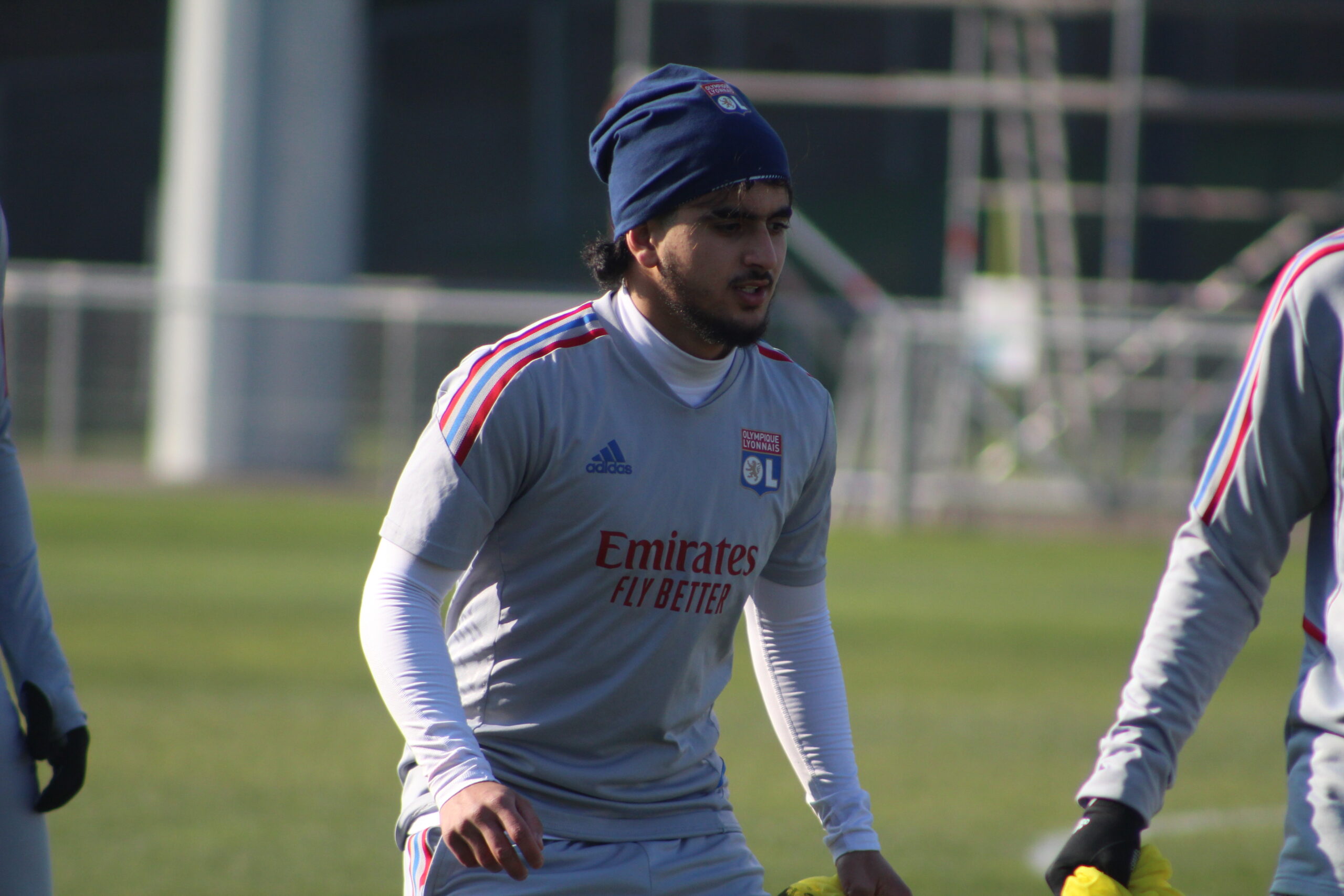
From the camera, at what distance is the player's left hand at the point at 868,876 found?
3.12 m

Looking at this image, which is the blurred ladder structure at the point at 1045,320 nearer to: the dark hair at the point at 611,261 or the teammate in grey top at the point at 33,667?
the dark hair at the point at 611,261

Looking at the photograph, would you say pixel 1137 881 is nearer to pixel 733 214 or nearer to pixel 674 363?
pixel 674 363

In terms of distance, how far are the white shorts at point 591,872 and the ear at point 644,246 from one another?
3.33ft

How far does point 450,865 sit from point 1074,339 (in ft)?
58.6

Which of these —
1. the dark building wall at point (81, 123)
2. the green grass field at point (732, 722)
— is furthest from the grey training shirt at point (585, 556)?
the dark building wall at point (81, 123)

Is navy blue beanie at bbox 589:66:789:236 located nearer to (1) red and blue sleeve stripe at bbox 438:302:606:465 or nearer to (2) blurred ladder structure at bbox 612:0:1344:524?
(1) red and blue sleeve stripe at bbox 438:302:606:465

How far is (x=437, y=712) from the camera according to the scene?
2.77m

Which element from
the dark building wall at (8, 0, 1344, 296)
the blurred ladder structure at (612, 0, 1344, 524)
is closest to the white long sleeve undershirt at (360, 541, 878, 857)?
the blurred ladder structure at (612, 0, 1344, 524)

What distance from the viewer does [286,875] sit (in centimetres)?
562

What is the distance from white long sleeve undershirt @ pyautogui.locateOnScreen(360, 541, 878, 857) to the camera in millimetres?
A: 2752

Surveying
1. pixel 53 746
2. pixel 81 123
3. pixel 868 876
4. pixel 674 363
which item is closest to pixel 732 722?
pixel 868 876

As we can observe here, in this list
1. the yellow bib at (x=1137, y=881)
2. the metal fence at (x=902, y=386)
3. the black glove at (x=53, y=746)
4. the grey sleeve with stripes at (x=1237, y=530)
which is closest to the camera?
the yellow bib at (x=1137, y=881)

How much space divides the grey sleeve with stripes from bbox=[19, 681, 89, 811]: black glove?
1822mm

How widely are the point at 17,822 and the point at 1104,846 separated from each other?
1.85 metres
